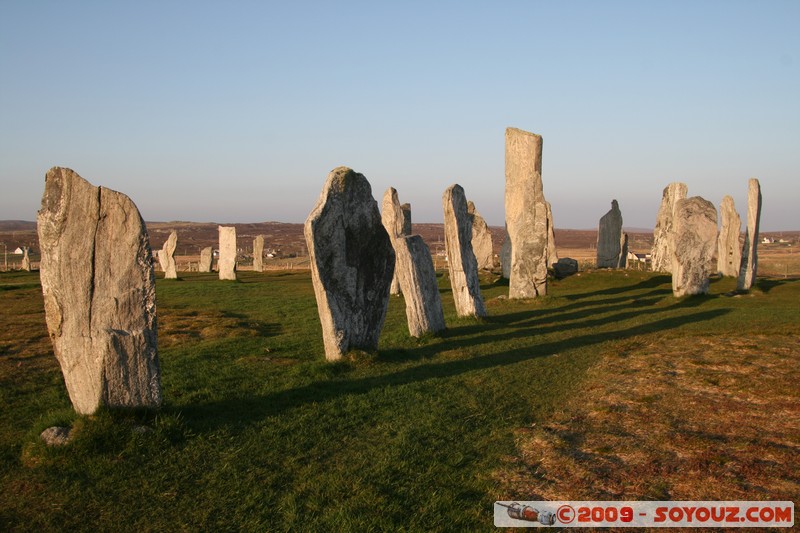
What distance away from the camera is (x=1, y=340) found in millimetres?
12406

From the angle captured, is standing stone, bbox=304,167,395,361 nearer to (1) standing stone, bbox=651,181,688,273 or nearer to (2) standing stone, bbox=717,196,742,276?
(2) standing stone, bbox=717,196,742,276

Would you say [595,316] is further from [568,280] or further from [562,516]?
[562,516]

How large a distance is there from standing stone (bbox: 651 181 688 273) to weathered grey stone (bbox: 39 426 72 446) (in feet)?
96.9

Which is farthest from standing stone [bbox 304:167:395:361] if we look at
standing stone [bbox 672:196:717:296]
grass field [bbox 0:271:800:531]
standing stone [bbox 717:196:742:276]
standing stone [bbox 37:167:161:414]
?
standing stone [bbox 717:196:742:276]

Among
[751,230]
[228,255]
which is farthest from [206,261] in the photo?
[751,230]

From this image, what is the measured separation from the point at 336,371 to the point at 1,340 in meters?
7.27

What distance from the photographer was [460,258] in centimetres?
1562

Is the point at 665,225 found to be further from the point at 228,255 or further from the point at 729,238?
the point at 228,255

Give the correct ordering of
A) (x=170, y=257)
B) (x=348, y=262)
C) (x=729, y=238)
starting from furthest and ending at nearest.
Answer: (x=170, y=257), (x=729, y=238), (x=348, y=262)

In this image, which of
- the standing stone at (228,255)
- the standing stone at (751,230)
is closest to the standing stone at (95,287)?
the standing stone at (751,230)

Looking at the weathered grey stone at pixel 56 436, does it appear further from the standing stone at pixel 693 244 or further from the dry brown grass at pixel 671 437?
the standing stone at pixel 693 244

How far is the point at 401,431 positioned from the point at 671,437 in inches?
112

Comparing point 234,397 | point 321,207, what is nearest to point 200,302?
point 321,207

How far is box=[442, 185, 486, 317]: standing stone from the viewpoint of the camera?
15570mm
